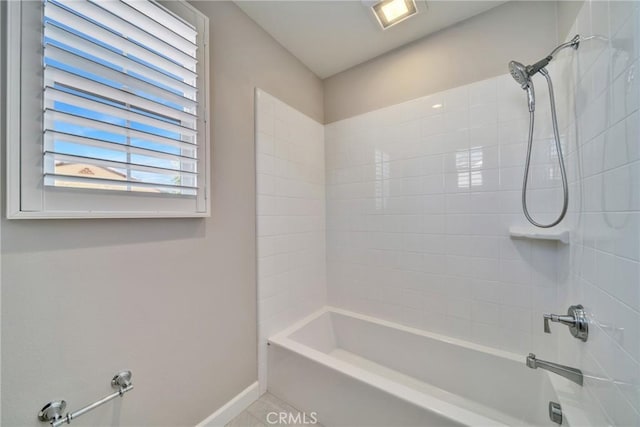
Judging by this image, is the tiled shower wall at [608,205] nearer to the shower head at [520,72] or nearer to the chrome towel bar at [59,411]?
the shower head at [520,72]

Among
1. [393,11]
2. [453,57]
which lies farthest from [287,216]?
[453,57]

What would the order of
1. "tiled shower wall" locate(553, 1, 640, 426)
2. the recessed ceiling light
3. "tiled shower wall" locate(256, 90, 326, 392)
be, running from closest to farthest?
"tiled shower wall" locate(553, 1, 640, 426) < the recessed ceiling light < "tiled shower wall" locate(256, 90, 326, 392)

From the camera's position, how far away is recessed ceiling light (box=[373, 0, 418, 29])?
1395mm

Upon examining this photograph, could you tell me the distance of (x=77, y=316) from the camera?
2.93 ft

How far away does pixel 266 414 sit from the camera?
143 centimetres

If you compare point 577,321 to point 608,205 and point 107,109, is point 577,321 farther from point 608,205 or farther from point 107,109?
point 107,109

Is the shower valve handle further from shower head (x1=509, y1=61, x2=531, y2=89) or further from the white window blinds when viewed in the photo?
the white window blinds

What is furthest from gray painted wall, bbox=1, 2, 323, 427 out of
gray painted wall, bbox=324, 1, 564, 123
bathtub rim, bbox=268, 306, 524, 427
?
gray painted wall, bbox=324, 1, 564, 123

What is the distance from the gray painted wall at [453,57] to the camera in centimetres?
137

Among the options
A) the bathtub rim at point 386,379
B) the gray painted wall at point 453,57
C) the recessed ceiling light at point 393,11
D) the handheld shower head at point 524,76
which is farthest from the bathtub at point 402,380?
the recessed ceiling light at point 393,11

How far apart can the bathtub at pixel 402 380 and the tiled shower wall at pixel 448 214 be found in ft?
0.40

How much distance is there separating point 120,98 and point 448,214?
72.2 inches

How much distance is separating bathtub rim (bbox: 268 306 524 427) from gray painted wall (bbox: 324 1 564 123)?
1.67m

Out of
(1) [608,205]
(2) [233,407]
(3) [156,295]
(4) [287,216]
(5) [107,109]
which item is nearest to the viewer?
(1) [608,205]
